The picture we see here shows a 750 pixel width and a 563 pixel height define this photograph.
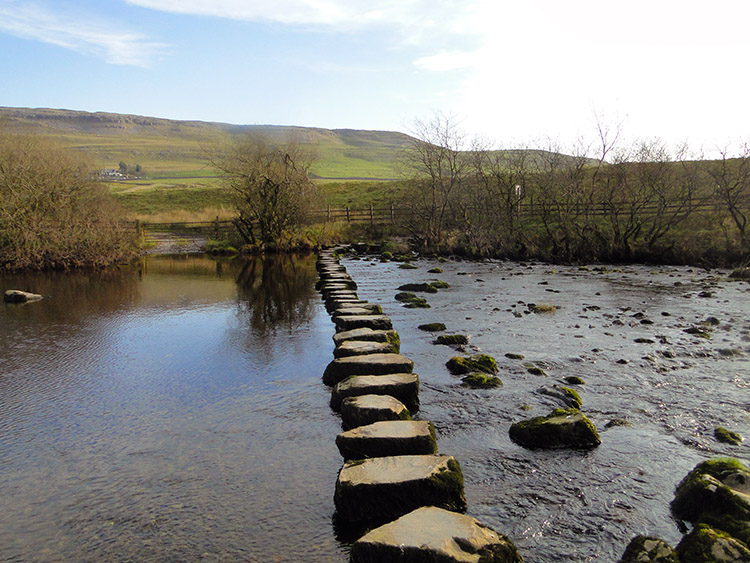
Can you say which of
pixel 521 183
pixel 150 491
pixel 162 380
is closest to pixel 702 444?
pixel 150 491

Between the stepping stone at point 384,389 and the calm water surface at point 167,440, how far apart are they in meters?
0.28

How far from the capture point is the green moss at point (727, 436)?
5.95 metres

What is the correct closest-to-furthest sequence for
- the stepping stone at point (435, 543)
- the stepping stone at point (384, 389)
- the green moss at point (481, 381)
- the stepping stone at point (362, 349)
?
the stepping stone at point (435, 543), the stepping stone at point (384, 389), the green moss at point (481, 381), the stepping stone at point (362, 349)

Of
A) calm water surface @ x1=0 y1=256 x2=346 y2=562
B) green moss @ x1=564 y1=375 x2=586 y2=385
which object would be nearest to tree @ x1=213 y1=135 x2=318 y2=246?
calm water surface @ x1=0 y1=256 x2=346 y2=562

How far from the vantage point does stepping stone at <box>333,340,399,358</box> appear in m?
8.30

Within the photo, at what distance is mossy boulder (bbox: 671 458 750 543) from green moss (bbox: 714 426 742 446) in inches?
47.3

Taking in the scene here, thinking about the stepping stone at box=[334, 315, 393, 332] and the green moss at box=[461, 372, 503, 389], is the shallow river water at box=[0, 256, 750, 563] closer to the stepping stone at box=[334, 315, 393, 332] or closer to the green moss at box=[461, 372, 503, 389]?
the green moss at box=[461, 372, 503, 389]

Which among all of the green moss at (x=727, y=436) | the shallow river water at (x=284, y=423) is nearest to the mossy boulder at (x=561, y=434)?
the shallow river water at (x=284, y=423)

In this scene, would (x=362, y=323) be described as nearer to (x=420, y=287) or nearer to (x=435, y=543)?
(x=435, y=543)

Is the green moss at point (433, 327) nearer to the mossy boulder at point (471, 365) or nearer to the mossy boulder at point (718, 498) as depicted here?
the mossy boulder at point (471, 365)

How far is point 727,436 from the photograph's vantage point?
19.7ft

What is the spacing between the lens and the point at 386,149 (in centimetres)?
16612

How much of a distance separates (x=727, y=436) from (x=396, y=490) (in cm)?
395

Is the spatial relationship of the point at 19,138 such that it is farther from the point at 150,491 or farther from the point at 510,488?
the point at 510,488
